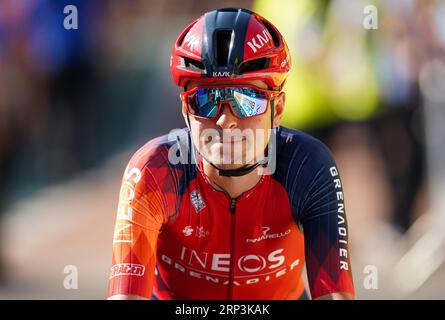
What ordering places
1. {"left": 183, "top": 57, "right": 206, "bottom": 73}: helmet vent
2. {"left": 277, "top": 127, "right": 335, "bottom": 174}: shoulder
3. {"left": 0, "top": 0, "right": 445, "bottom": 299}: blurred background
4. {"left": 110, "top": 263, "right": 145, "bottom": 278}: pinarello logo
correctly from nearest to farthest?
{"left": 110, "top": 263, "right": 145, "bottom": 278}: pinarello logo < {"left": 183, "top": 57, "right": 206, "bottom": 73}: helmet vent < {"left": 277, "top": 127, "right": 335, "bottom": 174}: shoulder < {"left": 0, "top": 0, "right": 445, "bottom": 299}: blurred background

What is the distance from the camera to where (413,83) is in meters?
7.09

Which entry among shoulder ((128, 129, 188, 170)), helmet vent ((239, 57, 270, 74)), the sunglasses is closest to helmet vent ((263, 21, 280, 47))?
helmet vent ((239, 57, 270, 74))

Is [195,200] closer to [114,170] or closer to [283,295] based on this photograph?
[283,295]

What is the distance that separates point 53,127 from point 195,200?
3.78 meters

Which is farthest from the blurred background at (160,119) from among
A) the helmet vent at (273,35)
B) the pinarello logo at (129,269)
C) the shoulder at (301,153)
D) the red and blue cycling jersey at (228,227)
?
the pinarello logo at (129,269)

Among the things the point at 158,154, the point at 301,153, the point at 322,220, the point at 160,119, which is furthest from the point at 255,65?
the point at 160,119

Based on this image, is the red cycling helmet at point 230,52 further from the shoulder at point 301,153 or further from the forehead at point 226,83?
the shoulder at point 301,153

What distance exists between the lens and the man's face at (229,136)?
3721 mm

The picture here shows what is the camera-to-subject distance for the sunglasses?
3.69m

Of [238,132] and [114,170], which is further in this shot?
[114,170]

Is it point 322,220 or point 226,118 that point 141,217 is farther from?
point 322,220

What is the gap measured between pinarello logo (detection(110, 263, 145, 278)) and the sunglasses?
73 centimetres

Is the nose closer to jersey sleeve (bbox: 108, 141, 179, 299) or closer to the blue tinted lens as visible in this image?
the blue tinted lens
